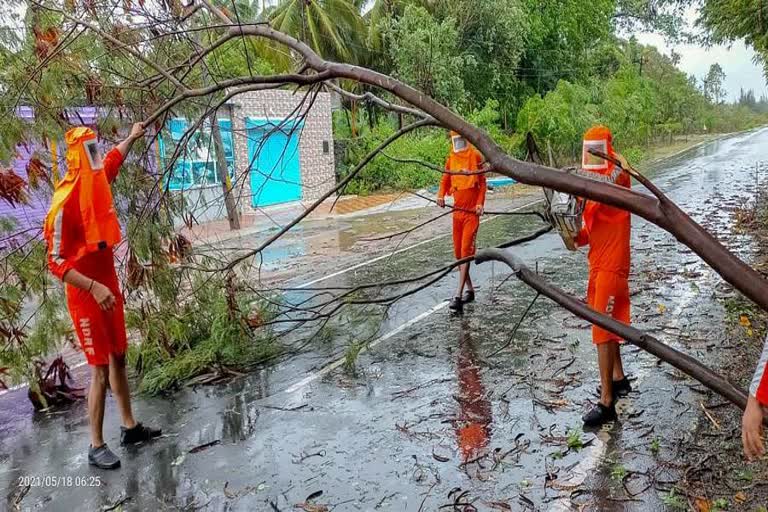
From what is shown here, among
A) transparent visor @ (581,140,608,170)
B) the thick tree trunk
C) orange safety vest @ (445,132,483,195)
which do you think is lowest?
the thick tree trunk

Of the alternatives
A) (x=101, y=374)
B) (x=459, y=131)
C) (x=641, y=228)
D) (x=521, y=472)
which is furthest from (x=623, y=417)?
(x=641, y=228)

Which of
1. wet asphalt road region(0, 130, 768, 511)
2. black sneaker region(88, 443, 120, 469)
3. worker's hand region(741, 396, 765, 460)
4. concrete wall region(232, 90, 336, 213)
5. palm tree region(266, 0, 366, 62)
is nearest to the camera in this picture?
worker's hand region(741, 396, 765, 460)

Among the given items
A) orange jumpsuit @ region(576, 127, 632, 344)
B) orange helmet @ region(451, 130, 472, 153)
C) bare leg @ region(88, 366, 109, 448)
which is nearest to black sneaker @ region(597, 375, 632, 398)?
orange jumpsuit @ region(576, 127, 632, 344)

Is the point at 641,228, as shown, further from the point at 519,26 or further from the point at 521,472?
the point at 519,26

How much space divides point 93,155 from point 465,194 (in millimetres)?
4328

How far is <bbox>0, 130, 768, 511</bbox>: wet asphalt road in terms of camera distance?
393 cm

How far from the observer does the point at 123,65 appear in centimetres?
534

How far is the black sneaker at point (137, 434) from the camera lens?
15.5 ft

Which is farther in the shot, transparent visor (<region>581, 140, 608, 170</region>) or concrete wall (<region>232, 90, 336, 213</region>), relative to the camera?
concrete wall (<region>232, 90, 336, 213</region>)

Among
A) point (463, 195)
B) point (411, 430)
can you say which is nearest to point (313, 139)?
point (463, 195)

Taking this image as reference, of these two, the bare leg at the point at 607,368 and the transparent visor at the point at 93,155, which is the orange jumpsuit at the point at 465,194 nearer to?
the bare leg at the point at 607,368
